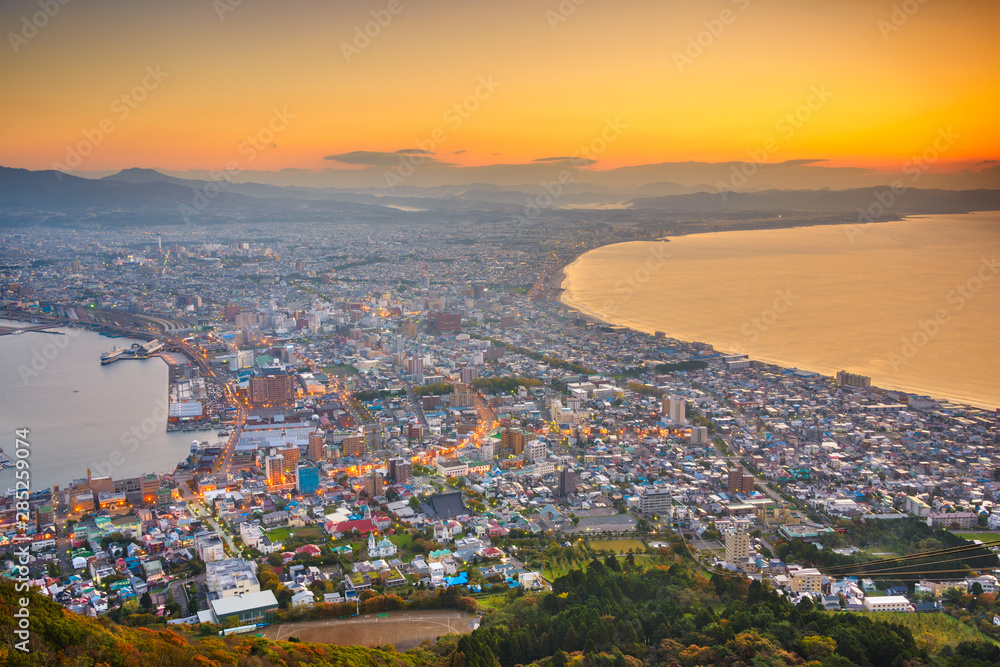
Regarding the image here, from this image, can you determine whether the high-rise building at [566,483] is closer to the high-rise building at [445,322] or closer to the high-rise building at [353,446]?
the high-rise building at [353,446]

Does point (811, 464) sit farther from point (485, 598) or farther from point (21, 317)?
point (21, 317)

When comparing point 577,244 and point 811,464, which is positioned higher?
point 577,244

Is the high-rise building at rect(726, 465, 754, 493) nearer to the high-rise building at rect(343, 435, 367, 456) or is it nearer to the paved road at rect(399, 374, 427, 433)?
the paved road at rect(399, 374, 427, 433)

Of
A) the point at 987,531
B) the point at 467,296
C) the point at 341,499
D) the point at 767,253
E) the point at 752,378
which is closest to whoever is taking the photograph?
the point at 987,531

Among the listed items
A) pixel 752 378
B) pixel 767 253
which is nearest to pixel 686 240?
pixel 767 253

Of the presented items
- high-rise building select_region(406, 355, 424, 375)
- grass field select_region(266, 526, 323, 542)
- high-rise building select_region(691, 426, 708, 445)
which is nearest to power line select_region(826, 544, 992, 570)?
high-rise building select_region(691, 426, 708, 445)

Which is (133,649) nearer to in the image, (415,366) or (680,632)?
(680,632)

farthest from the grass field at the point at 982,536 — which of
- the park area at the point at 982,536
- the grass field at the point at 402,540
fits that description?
the grass field at the point at 402,540
